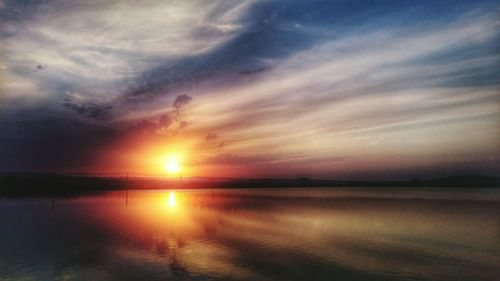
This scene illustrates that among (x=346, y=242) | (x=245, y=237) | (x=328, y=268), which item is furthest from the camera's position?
(x=245, y=237)

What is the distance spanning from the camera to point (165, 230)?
45562mm

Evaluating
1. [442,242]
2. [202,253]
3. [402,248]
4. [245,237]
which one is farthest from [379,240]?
[202,253]

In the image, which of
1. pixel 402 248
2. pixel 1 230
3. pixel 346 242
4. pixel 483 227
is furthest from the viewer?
pixel 483 227

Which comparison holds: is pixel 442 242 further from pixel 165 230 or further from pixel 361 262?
pixel 165 230

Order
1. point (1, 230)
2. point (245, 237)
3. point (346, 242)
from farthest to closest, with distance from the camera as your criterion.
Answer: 1. point (1, 230)
2. point (245, 237)
3. point (346, 242)

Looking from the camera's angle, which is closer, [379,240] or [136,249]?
[136,249]

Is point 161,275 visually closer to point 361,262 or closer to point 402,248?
point 361,262

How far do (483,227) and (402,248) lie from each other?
1015 inches

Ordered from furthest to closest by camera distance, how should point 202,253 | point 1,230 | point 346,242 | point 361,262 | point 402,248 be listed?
point 1,230, point 346,242, point 402,248, point 202,253, point 361,262

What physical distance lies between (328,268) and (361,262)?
3951 millimetres

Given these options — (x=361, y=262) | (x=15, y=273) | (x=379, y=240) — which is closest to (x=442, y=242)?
(x=379, y=240)

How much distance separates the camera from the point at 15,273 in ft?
80.3

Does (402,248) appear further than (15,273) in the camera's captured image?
Yes

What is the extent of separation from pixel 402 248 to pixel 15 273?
114ft
